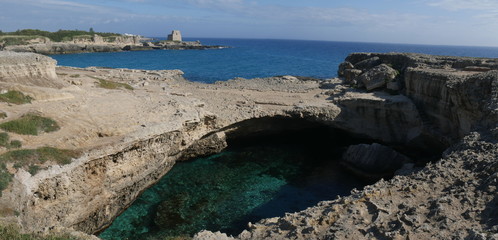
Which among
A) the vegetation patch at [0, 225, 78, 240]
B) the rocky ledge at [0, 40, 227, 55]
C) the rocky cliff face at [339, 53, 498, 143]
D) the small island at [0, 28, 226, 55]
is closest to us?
the vegetation patch at [0, 225, 78, 240]

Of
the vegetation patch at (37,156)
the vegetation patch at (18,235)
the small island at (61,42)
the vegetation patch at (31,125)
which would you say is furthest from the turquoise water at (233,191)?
the small island at (61,42)

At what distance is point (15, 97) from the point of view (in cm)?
1961

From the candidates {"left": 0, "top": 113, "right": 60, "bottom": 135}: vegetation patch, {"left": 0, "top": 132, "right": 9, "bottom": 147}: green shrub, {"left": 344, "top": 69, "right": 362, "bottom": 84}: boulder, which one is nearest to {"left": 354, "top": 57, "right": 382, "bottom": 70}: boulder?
{"left": 344, "top": 69, "right": 362, "bottom": 84}: boulder

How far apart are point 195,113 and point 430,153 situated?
17.1 meters

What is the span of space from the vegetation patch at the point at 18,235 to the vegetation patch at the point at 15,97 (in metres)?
11.7

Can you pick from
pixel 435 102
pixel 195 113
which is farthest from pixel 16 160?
pixel 435 102

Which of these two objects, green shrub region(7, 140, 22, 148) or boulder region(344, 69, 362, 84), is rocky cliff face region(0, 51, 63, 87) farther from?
boulder region(344, 69, 362, 84)

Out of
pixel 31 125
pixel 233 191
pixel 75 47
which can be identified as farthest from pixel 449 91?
pixel 75 47

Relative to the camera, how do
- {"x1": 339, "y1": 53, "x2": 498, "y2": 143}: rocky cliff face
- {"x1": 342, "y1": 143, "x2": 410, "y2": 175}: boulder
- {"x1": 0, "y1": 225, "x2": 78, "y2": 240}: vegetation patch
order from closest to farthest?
1. {"x1": 0, "y1": 225, "x2": 78, "y2": 240}: vegetation patch
2. {"x1": 339, "y1": 53, "x2": 498, "y2": 143}: rocky cliff face
3. {"x1": 342, "y1": 143, "x2": 410, "y2": 175}: boulder

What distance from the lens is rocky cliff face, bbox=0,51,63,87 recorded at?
2211 cm

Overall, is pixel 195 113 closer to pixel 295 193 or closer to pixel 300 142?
pixel 295 193

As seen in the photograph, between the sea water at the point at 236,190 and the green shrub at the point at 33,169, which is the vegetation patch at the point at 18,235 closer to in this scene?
the green shrub at the point at 33,169

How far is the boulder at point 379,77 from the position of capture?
31.2 m

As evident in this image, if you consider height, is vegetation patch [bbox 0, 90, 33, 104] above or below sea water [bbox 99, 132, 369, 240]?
above
